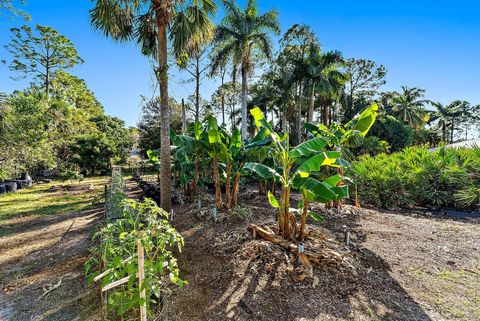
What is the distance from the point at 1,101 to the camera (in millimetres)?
11000

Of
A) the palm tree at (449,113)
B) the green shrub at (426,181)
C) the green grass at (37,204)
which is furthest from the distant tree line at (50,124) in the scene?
the palm tree at (449,113)

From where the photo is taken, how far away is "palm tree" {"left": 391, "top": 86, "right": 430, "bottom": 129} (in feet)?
108

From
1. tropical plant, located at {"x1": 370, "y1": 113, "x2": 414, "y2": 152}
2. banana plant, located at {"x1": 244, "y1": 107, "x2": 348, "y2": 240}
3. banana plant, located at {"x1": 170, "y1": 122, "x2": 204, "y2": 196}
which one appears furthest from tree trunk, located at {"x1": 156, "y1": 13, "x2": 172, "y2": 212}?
tropical plant, located at {"x1": 370, "y1": 113, "x2": 414, "y2": 152}

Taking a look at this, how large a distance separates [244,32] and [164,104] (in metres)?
11.3

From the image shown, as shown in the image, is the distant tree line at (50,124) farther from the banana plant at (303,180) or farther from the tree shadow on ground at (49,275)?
the banana plant at (303,180)

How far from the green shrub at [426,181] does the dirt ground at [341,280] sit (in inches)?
117

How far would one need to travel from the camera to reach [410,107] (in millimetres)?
33562

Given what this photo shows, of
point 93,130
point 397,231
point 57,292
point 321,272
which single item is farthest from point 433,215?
point 93,130

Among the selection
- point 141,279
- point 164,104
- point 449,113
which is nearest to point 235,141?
point 164,104

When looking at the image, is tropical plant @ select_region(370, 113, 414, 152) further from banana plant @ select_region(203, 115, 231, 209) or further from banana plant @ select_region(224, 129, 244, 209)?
banana plant @ select_region(203, 115, 231, 209)

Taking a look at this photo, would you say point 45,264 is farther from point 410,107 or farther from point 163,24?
point 410,107

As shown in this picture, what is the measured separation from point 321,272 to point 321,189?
1.37 m

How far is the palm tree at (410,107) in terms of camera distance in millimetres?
32969

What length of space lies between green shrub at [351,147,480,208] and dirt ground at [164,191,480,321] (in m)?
2.98
